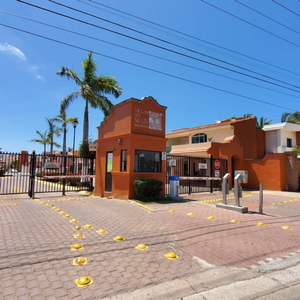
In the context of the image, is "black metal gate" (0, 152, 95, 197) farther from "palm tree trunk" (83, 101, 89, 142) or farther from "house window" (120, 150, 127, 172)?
"house window" (120, 150, 127, 172)

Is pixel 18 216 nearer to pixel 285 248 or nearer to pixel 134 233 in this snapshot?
pixel 134 233

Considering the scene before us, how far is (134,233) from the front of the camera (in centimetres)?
566

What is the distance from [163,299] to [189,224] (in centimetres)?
368

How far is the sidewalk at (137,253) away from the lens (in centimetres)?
325

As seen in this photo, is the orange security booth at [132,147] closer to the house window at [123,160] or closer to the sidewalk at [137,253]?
the house window at [123,160]

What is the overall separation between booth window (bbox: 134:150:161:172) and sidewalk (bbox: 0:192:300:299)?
309cm

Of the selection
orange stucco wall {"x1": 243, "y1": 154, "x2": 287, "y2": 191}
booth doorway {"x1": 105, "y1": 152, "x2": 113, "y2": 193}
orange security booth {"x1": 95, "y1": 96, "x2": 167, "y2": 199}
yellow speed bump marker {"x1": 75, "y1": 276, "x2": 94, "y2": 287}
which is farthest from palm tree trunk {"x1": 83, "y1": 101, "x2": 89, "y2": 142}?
yellow speed bump marker {"x1": 75, "y1": 276, "x2": 94, "y2": 287}

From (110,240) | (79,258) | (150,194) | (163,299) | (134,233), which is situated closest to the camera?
(163,299)

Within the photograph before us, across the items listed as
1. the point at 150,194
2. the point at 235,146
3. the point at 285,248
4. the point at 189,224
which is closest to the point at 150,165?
the point at 150,194

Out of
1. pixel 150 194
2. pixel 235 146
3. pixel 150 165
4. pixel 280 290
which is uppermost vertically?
pixel 235 146

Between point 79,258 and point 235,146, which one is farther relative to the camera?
point 235,146

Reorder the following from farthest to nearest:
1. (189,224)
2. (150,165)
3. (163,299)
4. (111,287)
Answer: (150,165) < (189,224) < (111,287) < (163,299)

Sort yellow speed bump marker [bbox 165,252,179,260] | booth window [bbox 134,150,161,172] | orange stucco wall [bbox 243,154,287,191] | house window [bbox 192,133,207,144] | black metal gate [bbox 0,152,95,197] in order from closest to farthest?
yellow speed bump marker [bbox 165,252,179,260] → booth window [bbox 134,150,161,172] → black metal gate [bbox 0,152,95,197] → orange stucco wall [bbox 243,154,287,191] → house window [bbox 192,133,207,144]

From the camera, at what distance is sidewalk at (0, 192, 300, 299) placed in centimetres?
325
